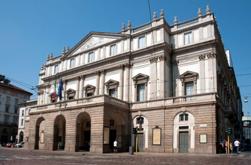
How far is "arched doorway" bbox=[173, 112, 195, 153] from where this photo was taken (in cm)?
3197

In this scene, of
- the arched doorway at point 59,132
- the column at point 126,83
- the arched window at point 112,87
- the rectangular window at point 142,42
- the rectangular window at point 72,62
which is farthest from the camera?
the rectangular window at point 72,62

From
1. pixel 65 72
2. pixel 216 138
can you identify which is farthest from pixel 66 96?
pixel 216 138

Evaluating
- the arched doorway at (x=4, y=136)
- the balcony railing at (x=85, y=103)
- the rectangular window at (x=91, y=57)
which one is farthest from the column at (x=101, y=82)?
the arched doorway at (x=4, y=136)

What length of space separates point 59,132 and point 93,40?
15145 mm

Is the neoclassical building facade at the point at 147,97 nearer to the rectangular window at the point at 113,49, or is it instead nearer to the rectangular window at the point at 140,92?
the rectangular window at the point at 113,49

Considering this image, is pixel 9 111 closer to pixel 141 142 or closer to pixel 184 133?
pixel 141 142

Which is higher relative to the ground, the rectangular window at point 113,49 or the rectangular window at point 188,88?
the rectangular window at point 113,49

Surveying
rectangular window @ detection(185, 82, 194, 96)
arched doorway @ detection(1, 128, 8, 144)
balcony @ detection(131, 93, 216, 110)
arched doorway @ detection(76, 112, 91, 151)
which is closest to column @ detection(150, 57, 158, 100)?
balcony @ detection(131, 93, 216, 110)

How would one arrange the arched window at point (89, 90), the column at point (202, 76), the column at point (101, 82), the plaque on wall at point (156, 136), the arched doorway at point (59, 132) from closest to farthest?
1. the plaque on wall at point (156, 136)
2. the column at point (202, 76)
3. the arched doorway at point (59, 132)
4. the column at point (101, 82)
5. the arched window at point (89, 90)

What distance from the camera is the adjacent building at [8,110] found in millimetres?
77500

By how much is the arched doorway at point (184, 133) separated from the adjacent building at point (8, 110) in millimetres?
55700

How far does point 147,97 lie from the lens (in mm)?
37219

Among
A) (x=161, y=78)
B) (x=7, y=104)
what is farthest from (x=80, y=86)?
(x=7, y=104)

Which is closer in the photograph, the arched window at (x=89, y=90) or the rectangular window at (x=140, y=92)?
the rectangular window at (x=140, y=92)
